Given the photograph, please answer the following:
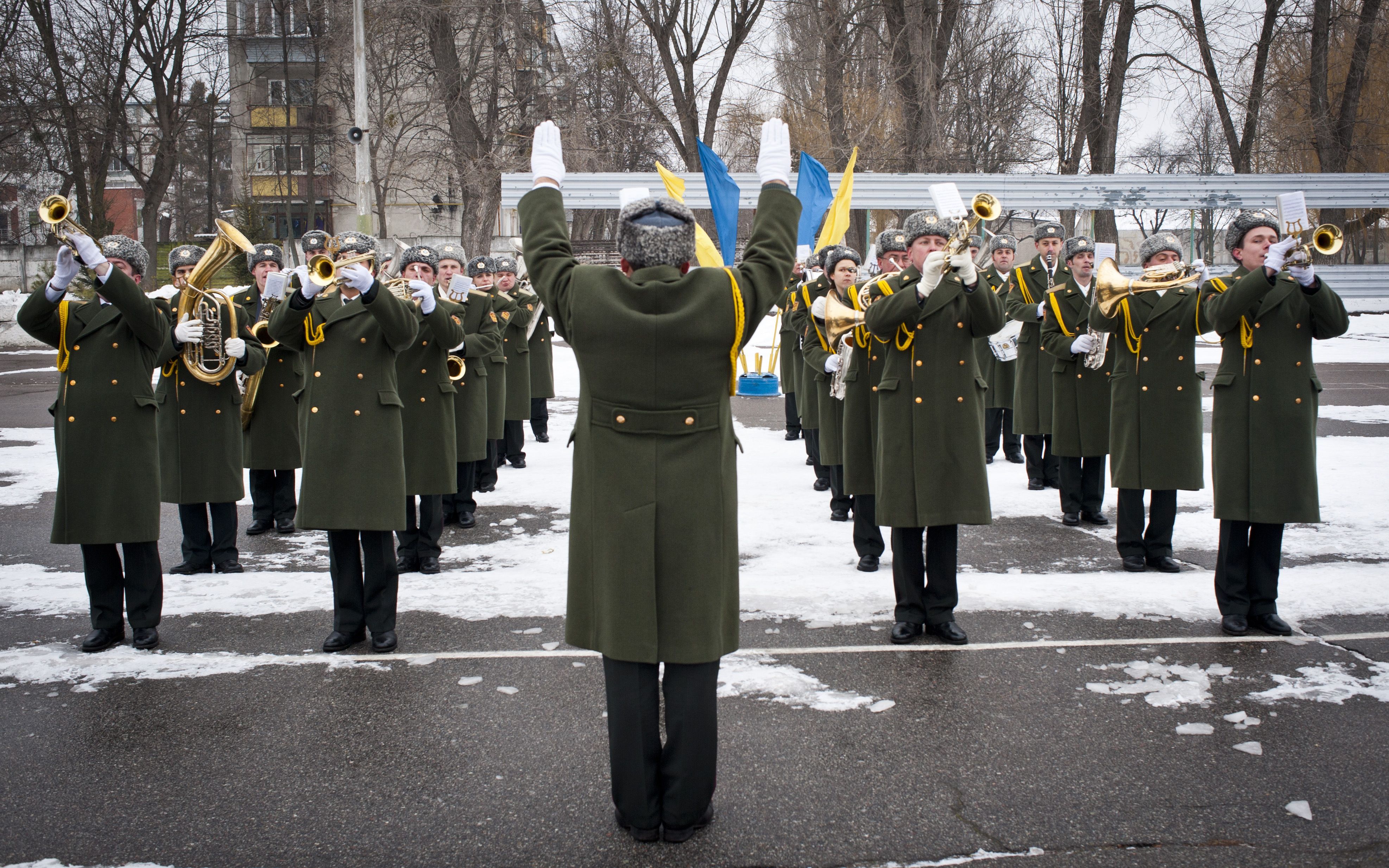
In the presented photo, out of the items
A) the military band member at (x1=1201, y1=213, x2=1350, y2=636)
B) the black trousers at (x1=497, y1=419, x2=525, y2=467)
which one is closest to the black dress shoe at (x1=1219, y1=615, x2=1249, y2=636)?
the military band member at (x1=1201, y1=213, x2=1350, y2=636)

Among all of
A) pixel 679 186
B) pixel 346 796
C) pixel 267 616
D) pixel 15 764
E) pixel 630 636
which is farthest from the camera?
pixel 679 186

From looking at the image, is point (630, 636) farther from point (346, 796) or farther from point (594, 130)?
A: point (594, 130)

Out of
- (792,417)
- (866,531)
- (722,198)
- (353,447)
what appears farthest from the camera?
(792,417)

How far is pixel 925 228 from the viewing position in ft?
17.5

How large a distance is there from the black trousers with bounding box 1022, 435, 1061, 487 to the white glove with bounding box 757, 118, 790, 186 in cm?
641

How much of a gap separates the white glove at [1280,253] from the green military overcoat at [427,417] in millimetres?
4206

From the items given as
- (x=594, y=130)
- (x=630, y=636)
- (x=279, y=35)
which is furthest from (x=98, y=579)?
(x=279, y=35)

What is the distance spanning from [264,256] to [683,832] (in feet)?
Answer: 18.5

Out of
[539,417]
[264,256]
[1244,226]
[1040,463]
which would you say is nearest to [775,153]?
[1244,226]

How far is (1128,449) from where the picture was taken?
6465 millimetres

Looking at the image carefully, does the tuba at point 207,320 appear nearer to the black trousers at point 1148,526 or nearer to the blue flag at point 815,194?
the black trousers at point 1148,526

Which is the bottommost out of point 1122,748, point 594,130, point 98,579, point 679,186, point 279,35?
point 1122,748

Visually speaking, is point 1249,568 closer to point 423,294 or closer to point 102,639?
point 423,294

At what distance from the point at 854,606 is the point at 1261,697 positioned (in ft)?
6.55
